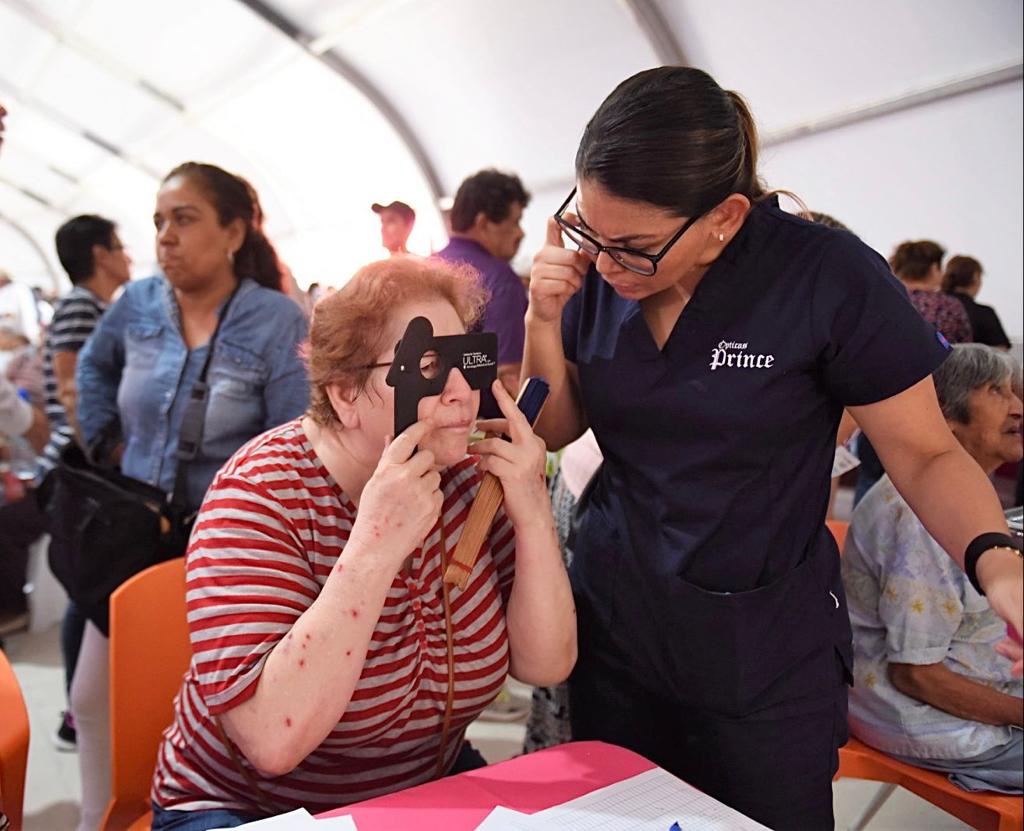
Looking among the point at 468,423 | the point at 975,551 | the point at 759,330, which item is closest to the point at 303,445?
the point at 468,423

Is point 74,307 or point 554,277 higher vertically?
point 74,307

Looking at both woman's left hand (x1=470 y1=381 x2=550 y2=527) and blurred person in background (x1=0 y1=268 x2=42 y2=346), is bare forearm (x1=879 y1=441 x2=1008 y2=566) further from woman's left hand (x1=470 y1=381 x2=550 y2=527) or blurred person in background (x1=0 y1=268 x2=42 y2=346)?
blurred person in background (x1=0 y1=268 x2=42 y2=346)

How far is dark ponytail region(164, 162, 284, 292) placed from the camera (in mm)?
2021

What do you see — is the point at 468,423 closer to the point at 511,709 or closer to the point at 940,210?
the point at 511,709

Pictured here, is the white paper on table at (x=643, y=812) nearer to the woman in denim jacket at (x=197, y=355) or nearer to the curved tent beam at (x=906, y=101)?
the woman in denim jacket at (x=197, y=355)

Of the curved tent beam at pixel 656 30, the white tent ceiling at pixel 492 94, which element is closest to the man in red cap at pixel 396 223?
the white tent ceiling at pixel 492 94

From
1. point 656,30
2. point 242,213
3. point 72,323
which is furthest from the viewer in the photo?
point 656,30

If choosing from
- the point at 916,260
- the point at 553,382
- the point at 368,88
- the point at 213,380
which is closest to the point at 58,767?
the point at 213,380

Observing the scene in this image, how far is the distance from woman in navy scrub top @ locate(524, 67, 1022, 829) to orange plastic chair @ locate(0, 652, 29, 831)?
87cm

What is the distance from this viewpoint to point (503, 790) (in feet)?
3.22

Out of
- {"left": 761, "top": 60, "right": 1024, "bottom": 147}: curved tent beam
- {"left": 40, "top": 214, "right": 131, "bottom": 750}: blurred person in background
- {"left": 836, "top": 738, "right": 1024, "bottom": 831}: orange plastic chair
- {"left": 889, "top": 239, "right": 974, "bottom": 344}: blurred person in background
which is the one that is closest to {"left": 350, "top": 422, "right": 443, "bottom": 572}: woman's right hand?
{"left": 836, "top": 738, "right": 1024, "bottom": 831}: orange plastic chair

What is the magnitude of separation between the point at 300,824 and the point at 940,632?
1.14 m

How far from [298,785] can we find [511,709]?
1.87 meters

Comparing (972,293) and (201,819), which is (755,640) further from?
(972,293)
